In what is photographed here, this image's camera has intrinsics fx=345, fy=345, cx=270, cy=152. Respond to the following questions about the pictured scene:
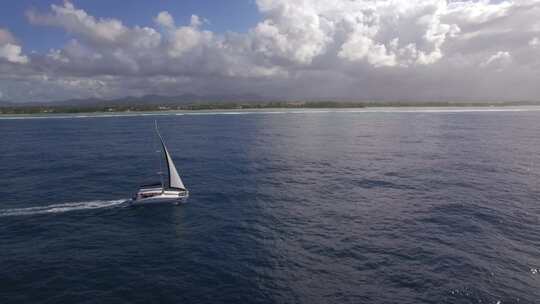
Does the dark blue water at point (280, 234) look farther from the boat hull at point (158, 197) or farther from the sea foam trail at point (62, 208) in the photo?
the boat hull at point (158, 197)

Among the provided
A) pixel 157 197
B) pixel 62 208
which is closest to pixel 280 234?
pixel 157 197

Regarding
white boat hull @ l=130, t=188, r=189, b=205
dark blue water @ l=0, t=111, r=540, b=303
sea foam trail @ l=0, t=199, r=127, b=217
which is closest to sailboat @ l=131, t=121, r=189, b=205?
white boat hull @ l=130, t=188, r=189, b=205

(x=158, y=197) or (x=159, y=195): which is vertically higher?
(x=159, y=195)

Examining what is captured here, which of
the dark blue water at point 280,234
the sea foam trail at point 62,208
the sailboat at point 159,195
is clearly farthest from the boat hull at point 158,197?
the sea foam trail at point 62,208

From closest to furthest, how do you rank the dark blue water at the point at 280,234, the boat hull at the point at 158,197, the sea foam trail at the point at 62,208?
the dark blue water at the point at 280,234
the sea foam trail at the point at 62,208
the boat hull at the point at 158,197

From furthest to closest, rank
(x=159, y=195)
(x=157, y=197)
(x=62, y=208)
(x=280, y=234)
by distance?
(x=159, y=195), (x=157, y=197), (x=62, y=208), (x=280, y=234)

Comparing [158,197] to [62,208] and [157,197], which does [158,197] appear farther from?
[62,208]

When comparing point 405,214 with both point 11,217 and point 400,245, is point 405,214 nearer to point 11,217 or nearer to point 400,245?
point 400,245

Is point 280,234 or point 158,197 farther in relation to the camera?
point 158,197
